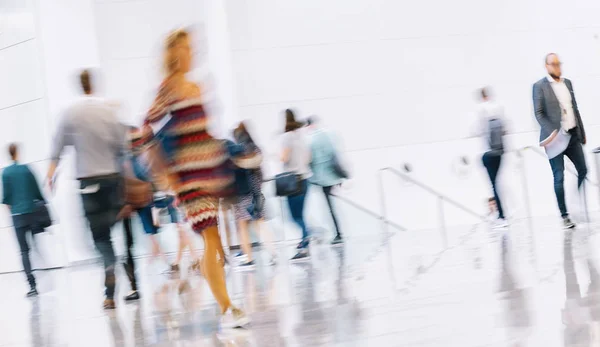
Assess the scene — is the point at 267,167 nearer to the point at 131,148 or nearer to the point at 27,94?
the point at 27,94

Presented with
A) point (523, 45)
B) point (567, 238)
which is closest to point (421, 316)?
point (567, 238)

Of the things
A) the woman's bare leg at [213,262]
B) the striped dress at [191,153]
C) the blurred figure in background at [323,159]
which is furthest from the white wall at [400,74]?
the striped dress at [191,153]

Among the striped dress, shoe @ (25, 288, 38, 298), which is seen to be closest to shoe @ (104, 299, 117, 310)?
the striped dress

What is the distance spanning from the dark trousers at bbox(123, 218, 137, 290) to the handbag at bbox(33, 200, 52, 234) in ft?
6.80

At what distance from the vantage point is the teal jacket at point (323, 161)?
12.4 m

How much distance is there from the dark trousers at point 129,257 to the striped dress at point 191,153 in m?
2.88

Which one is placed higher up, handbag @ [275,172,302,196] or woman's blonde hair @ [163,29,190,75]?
woman's blonde hair @ [163,29,190,75]

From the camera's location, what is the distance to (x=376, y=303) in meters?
5.82

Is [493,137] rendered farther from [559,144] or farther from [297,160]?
[297,160]

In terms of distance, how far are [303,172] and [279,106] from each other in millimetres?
5178

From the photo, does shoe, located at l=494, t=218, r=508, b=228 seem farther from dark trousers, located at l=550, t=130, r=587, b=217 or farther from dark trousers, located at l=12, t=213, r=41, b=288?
dark trousers, located at l=12, t=213, r=41, b=288

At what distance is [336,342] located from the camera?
4434mm

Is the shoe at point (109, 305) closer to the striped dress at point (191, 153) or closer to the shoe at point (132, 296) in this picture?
the shoe at point (132, 296)

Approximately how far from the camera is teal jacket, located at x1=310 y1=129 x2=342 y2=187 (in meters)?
12.4
